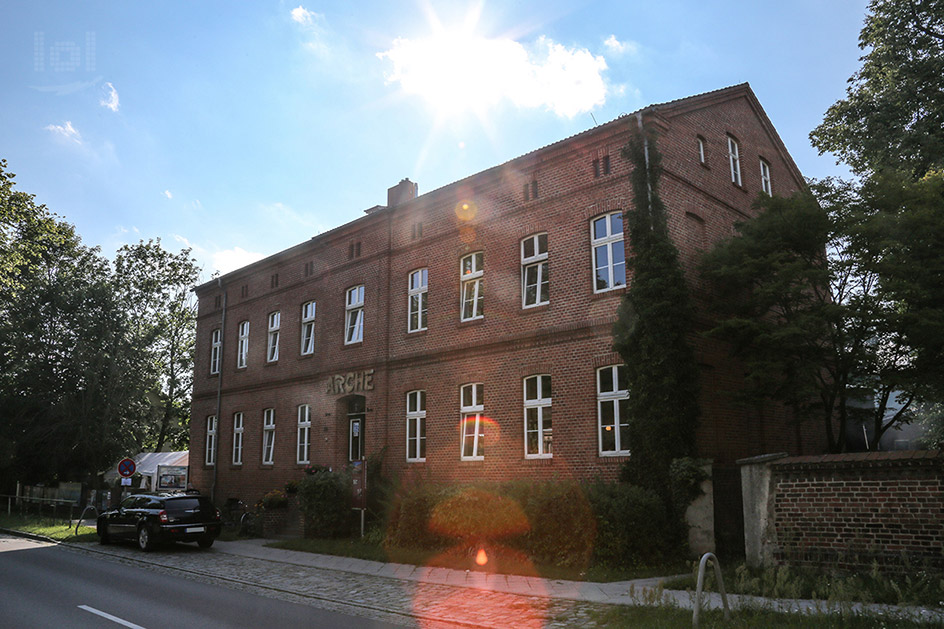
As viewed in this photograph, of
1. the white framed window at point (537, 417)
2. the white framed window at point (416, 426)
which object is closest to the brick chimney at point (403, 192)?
→ the white framed window at point (416, 426)

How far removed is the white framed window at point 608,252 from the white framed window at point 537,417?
280 cm

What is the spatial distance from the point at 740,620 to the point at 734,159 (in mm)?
15581

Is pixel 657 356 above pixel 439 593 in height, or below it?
above

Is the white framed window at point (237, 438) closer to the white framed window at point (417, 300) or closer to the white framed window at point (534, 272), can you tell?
the white framed window at point (417, 300)

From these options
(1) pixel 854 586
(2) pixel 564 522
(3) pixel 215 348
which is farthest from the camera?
(3) pixel 215 348

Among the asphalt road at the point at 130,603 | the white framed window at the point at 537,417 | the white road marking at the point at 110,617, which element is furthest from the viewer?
the white framed window at the point at 537,417

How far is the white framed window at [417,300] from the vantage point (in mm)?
21500

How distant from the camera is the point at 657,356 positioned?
1458 cm

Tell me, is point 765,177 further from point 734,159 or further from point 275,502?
point 275,502

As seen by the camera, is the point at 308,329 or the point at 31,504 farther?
the point at 31,504

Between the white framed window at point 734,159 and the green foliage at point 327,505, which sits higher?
the white framed window at point 734,159

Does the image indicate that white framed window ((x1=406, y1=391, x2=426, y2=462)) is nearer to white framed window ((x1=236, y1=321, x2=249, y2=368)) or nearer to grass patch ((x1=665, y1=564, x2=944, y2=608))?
grass patch ((x1=665, y1=564, x2=944, y2=608))

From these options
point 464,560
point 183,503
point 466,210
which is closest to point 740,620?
point 464,560

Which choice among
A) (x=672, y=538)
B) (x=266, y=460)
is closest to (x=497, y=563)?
(x=672, y=538)
